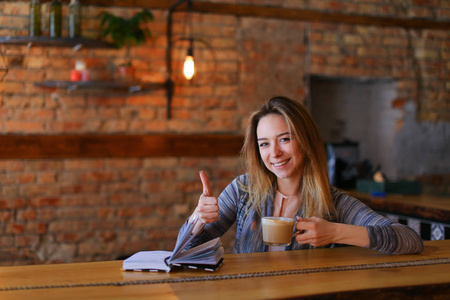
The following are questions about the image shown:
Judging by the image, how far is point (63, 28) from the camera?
3742mm

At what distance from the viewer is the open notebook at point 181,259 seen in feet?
5.24

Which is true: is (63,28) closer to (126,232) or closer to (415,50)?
(126,232)

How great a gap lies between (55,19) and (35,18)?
0.47ft

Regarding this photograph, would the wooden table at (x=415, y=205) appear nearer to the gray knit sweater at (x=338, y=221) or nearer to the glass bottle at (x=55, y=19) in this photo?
the gray knit sweater at (x=338, y=221)

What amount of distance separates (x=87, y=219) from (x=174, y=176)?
75 cm

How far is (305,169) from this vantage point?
7.32ft

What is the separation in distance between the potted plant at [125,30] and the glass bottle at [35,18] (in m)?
0.45

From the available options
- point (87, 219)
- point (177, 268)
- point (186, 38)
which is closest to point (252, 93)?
point (186, 38)

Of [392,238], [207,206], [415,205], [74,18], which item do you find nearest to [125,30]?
[74,18]

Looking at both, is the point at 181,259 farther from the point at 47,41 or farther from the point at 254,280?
the point at 47,41

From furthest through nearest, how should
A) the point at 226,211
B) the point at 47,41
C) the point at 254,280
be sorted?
the point at 47,41
the point at 226,211
the point at 254,280

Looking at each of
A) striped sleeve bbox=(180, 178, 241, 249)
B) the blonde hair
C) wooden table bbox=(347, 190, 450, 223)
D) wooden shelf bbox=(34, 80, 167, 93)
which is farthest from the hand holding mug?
wooden shelf bbox=(34, 80, 167, 93)

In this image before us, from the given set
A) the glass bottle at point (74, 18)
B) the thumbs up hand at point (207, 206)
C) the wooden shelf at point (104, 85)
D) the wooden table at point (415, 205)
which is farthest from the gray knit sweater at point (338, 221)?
the glass bottle at point (74, 18)

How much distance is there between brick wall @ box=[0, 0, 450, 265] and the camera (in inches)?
146
